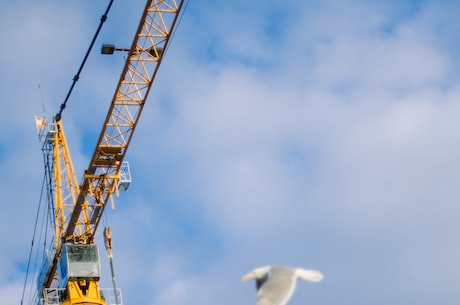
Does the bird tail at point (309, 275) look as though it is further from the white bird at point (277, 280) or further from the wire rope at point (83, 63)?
the wire rope at point (83, 63)

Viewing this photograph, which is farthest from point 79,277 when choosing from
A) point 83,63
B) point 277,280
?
point 277,280

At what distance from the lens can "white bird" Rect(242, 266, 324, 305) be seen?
11539mm

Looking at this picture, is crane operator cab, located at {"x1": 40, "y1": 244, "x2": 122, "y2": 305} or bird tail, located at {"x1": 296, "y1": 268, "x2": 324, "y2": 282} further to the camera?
crane operator cab, located at {"x1": 40, "y1": 244, "x2": 122, "y2": 305}

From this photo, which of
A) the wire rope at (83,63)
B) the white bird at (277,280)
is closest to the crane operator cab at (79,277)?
the wire rope at (83,63)

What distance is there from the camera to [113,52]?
94625 millimetres

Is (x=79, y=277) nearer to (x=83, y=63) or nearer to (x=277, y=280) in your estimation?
(x=83, y=63)

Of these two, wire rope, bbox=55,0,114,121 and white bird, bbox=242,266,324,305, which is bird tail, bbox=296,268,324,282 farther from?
wire rope, bbox=55,0,114,121

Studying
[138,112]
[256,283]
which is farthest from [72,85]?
[256,283]

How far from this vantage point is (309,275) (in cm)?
1201

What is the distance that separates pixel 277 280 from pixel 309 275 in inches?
16.3

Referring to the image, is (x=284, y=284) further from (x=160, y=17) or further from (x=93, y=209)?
(x=93, y=209)

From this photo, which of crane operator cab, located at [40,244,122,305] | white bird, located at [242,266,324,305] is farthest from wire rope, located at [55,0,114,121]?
white bird, located at [242,266,324,305]

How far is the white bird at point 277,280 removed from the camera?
11539mm

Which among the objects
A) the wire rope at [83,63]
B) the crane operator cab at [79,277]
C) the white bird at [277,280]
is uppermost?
the wire rope at [83,63]
